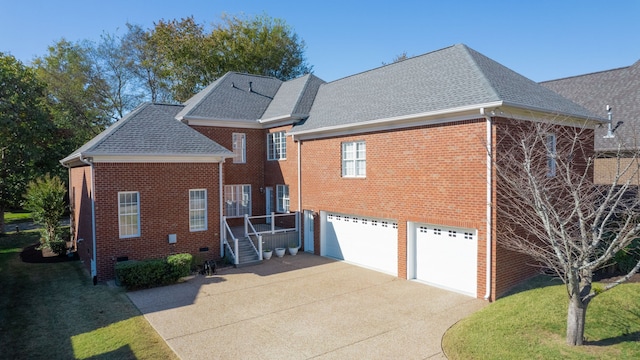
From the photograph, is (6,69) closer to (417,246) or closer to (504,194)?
(417,246)

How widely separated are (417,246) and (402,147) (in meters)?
3.59

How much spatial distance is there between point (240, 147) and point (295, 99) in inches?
158

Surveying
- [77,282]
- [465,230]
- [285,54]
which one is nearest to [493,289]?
[465,230]

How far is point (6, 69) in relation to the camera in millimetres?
24594

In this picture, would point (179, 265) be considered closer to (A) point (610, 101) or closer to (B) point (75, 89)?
(A) point (610, 101)

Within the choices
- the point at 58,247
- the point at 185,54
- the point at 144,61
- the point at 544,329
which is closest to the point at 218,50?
the point at 185,54

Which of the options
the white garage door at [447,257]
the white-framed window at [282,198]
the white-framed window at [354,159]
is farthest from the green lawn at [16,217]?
the white garage door at [447,257]

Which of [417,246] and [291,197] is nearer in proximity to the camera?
[417,246]

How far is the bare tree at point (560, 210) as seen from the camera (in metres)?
7.61

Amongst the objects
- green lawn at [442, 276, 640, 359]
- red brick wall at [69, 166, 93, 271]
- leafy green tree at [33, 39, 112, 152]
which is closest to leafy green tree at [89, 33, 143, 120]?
leafy green tree at [33, 39, 112, 152]

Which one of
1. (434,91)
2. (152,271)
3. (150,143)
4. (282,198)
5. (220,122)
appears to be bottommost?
(152,271)

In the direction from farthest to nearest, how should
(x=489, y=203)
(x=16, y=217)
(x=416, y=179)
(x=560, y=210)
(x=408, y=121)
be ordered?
(x=16, y=217) < (x=408, y=121) < (x=416, y=179) < (x=489, y=203) < (x=560, y=210)

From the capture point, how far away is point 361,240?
16.6 meters

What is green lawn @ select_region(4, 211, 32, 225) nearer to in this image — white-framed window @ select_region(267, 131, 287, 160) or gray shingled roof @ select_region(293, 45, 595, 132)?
white-framed window @ select_region(267, 131, 287, 160)
